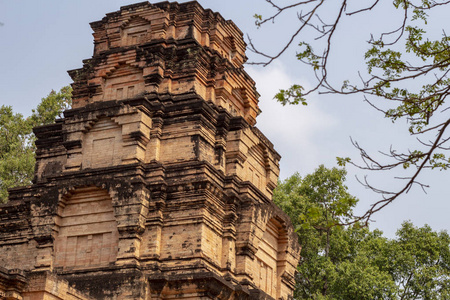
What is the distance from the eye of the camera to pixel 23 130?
33.8m

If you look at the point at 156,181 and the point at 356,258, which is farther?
the point at 356,258

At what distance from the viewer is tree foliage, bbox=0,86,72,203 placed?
31703 millimetres

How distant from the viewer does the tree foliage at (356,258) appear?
31.4 meters

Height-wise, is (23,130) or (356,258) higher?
(23,130)

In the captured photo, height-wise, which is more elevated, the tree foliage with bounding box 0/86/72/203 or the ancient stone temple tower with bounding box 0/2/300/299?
the tree foliage with bounding box 0/86/72/203

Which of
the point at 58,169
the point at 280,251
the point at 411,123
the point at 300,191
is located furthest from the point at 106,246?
the point at 300,191

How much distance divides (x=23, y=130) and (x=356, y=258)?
15.5 meters

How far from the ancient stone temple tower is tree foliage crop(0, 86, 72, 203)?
9.57 meters

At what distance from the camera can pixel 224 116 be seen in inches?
838

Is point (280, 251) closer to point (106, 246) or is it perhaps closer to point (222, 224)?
point (222, 224)

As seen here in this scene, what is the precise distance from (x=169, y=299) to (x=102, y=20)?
9789 mm

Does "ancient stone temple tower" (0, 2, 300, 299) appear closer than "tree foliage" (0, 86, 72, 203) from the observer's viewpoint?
Yes

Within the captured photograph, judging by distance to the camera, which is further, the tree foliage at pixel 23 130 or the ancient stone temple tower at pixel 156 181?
the tree foliage at pixel 23 130

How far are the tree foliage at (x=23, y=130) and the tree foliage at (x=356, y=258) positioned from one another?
1081 cm
